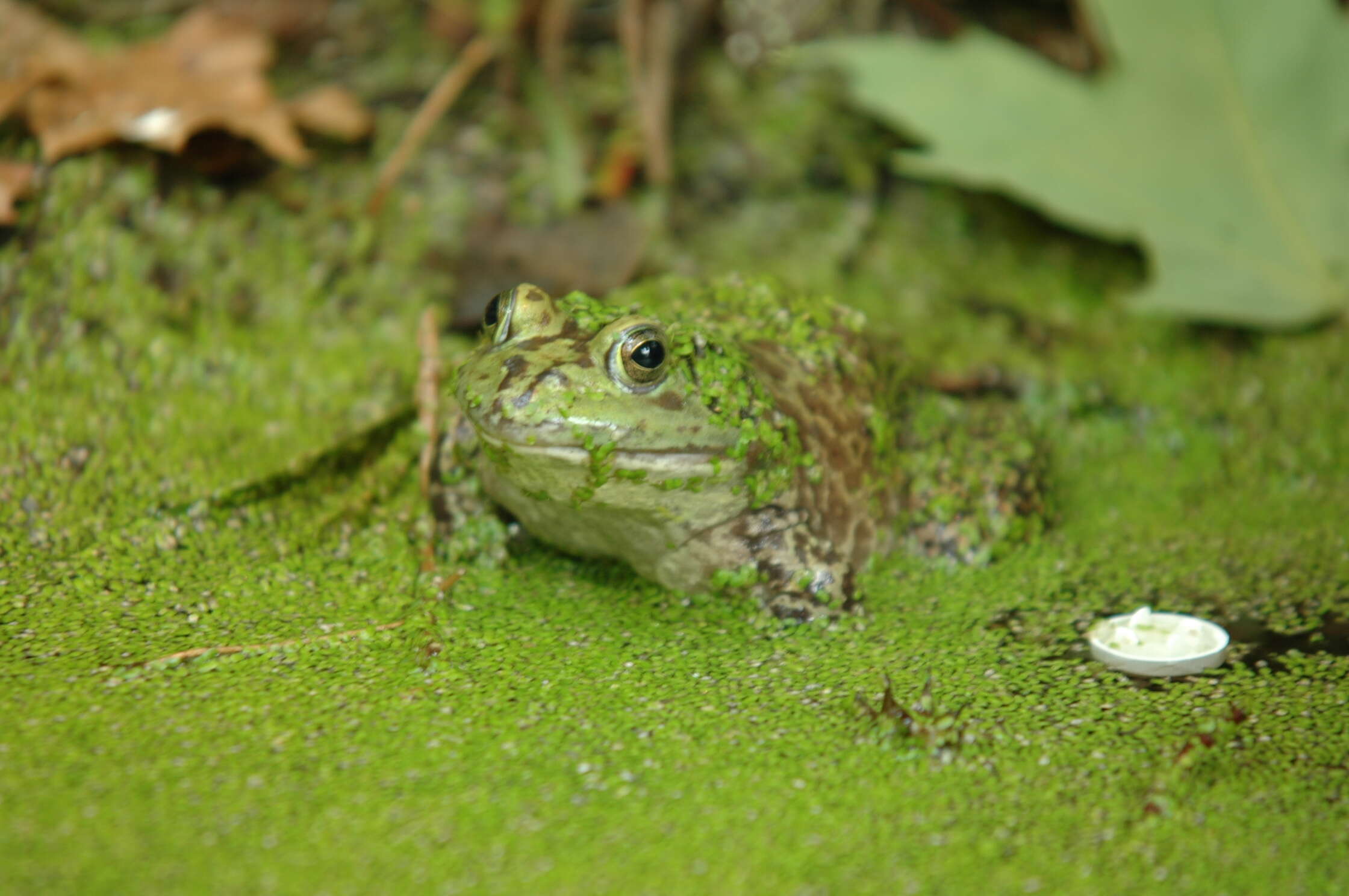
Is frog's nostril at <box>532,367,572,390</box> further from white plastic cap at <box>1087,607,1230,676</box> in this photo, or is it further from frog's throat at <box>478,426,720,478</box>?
white plastic cap at <box>1087,607,1230,676</box>

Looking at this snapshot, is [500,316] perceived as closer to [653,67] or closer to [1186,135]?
[653,67]

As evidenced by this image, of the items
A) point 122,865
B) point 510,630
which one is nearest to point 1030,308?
point 510,630

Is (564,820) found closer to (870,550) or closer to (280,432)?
(870,550)

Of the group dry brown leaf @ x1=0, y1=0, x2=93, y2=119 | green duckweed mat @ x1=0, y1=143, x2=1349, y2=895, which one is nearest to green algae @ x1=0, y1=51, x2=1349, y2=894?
green duckweed mat @ x1=0, y1=143, x2=1349, y2=895

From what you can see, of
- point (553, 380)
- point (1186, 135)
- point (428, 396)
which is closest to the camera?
point (553, 380)

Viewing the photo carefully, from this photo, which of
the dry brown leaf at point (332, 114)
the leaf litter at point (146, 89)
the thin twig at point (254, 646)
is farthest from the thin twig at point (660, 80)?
the thin twig at point (254, 646)

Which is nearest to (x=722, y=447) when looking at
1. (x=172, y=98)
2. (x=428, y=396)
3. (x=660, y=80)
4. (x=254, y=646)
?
(x=428, y=396)

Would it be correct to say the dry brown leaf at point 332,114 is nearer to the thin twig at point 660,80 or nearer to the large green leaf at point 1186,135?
the thin twig at point 660,80
